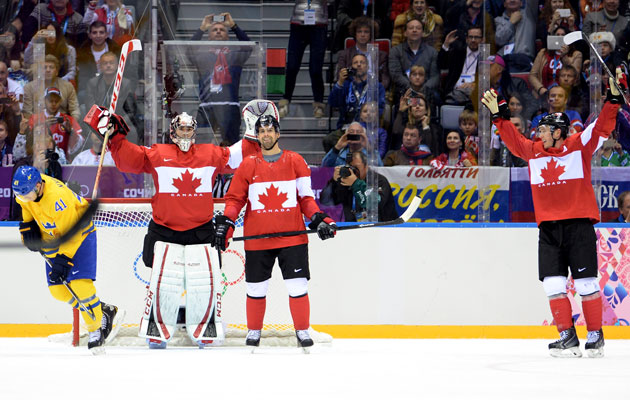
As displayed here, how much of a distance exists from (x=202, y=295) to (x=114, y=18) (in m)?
2.39

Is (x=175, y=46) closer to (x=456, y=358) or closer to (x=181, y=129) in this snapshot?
(x=181, y=129)

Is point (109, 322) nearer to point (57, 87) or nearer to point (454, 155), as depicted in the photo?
point (57, 87)

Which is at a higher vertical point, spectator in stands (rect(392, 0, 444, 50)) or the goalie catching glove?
spectator in stands (rect(392, 0, 444, 50))

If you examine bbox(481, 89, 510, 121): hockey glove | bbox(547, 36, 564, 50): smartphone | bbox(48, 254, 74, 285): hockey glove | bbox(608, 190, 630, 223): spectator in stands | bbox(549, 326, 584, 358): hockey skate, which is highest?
bbox(547, 36, 564, 50): smartphone

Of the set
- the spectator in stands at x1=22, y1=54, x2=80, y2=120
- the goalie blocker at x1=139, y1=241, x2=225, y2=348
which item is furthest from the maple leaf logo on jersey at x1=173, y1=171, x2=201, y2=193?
the spectator in stands at x1=22, y1=54, x2=80, y2=120

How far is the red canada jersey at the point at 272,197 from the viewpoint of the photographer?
5.08 meters

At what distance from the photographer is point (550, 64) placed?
7.04 meters

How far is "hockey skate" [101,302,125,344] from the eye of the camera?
521cm

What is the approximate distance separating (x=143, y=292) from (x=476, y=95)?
8.67 feet

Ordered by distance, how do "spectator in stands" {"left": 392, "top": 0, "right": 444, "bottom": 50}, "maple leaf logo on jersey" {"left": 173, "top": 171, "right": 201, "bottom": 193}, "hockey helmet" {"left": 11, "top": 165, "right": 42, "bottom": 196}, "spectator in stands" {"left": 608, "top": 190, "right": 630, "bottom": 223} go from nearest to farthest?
"hockey helmet" {"left": 11, "top": 165, "right": 42, "bottom": 196}, "maple leaf logo on jersey" {"left": 173, "top": 171, "right": 201, "bottom": 193}, "spectator in stands" {"left": 608, "top": 190, "right": 630, "bottom": 223}, "spectator in stands" {"left": 392, "top": 0, "right": 444, "bottom": 50}

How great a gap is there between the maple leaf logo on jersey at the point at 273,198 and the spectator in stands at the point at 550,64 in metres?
2.60

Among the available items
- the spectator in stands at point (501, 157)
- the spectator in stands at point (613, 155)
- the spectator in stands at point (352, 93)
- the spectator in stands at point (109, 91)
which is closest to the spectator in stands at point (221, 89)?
the spectator in stands at point (109, 91)

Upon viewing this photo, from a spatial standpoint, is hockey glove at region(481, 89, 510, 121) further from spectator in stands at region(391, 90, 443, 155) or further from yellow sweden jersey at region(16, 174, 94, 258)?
yellow sweden jersey at region(16, 174, 94, 258)

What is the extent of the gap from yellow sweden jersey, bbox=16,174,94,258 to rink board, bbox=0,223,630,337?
1010mm
